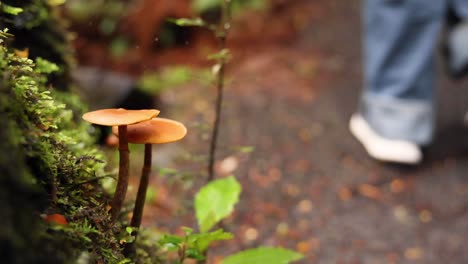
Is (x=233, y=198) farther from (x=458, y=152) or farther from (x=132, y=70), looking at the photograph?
(x=132, y=70)

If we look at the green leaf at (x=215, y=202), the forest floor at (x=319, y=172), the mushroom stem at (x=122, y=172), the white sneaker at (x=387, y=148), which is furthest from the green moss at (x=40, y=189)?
the white sneaker at (x=387, y=148)

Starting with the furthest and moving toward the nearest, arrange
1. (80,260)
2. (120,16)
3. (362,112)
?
(120,16), (362,112), (80,260)

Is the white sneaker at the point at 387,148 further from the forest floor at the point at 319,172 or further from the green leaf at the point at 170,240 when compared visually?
the green leaf at the point at 170,240

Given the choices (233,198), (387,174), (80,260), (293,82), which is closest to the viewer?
(80,260)

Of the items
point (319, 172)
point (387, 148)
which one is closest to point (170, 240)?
point (319, 172)

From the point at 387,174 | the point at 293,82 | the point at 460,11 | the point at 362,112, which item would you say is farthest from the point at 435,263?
the point at 293,82

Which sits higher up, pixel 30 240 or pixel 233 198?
pixel 30 240

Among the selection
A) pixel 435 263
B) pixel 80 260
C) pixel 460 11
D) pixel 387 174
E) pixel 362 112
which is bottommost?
pixel 435 263

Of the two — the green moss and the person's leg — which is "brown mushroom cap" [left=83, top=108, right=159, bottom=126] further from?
the person's leg
